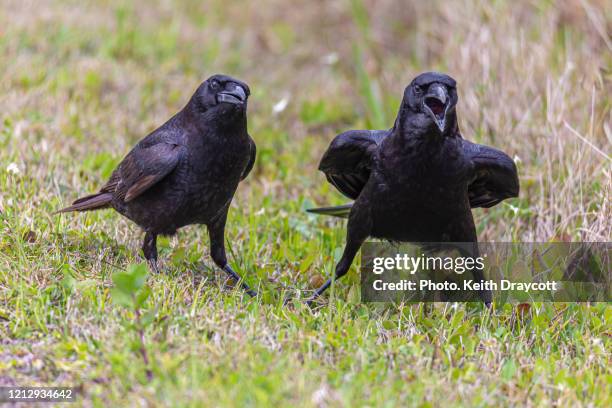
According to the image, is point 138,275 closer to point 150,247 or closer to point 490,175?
point 150,247

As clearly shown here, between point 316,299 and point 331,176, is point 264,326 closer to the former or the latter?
point 316,299

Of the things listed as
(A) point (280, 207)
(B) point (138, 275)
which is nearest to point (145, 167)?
(B) point (138, 275)

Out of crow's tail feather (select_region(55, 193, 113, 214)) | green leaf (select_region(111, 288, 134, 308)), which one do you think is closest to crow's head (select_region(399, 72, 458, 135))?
green leaf (select_region(111, 288, 134, 308))

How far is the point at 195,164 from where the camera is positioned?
159 inches

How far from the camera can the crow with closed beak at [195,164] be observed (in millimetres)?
4039

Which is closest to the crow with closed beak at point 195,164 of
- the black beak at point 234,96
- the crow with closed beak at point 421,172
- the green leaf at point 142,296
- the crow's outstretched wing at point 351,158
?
the black beak at point 234,96

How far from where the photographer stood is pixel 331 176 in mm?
4586

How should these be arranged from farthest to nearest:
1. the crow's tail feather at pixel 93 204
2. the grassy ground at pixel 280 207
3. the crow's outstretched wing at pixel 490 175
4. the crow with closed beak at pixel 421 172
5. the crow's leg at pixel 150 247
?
the crow's tail feather at pixel 93 204
the crow's leg at pixel 150 247
the crow's outstretched wing at pixel 490 175
the crow with closed beak at pixel 421 172
the grassy ground at pixel 280 207

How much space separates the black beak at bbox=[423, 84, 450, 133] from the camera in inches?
148

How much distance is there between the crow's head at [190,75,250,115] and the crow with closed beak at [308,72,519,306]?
1.90 feet

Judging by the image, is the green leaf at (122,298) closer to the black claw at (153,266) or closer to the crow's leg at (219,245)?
the black claw at (153,266)

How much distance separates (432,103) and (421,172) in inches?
13.5

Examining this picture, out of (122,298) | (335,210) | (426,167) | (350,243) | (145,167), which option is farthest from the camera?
(335,210)

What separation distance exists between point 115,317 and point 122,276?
30 cm
